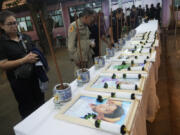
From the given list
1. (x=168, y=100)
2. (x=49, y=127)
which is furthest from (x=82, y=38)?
(x=168, y=100)

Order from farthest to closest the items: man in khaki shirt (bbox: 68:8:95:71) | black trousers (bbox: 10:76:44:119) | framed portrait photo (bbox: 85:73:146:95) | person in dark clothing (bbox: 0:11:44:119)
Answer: man in khaki shirt (bbox: 68:8:95:71) → black trousers (bbox: 10:76:44:119) → person in dark clothing (bbox: 0:11:44:119) → framed portrait photo (bbox: 85:73:146:95)

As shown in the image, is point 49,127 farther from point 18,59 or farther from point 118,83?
point 18,59

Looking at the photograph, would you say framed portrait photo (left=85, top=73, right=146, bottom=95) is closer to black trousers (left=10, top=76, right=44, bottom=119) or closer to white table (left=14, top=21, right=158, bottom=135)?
white table (left=14, top=21, right=158, bottom=135)

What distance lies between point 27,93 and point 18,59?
1.08 feet

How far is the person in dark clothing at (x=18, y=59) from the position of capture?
1.17 m

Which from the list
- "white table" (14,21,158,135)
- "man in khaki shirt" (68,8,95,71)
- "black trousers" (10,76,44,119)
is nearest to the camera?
"white table" (14,21,158,135)

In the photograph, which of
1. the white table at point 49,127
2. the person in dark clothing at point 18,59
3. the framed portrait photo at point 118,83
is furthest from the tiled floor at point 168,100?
the person in dark clothing at point 18,59

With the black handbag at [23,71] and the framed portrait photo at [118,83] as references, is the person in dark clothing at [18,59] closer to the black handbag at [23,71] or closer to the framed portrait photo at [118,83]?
the black handbag at [23,71]

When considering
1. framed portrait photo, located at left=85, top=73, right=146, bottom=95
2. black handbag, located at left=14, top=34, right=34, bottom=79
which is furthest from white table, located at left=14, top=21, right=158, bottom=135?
black handbag, located at left=14, top=34, right=34, bottom=79

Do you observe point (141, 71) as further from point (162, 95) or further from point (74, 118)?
point (162, 95)

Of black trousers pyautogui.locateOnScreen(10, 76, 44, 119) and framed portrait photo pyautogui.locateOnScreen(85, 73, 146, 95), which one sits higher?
framed portrait photo pyautogui.locateOnScreen(85, 73, 146, 95)

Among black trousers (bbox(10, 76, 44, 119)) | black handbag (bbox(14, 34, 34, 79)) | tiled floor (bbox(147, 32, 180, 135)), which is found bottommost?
tiled floor (bbox(147, 32, 180, 135))

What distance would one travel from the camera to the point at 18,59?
1.23 metres

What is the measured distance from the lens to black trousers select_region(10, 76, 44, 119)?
4.29ft
